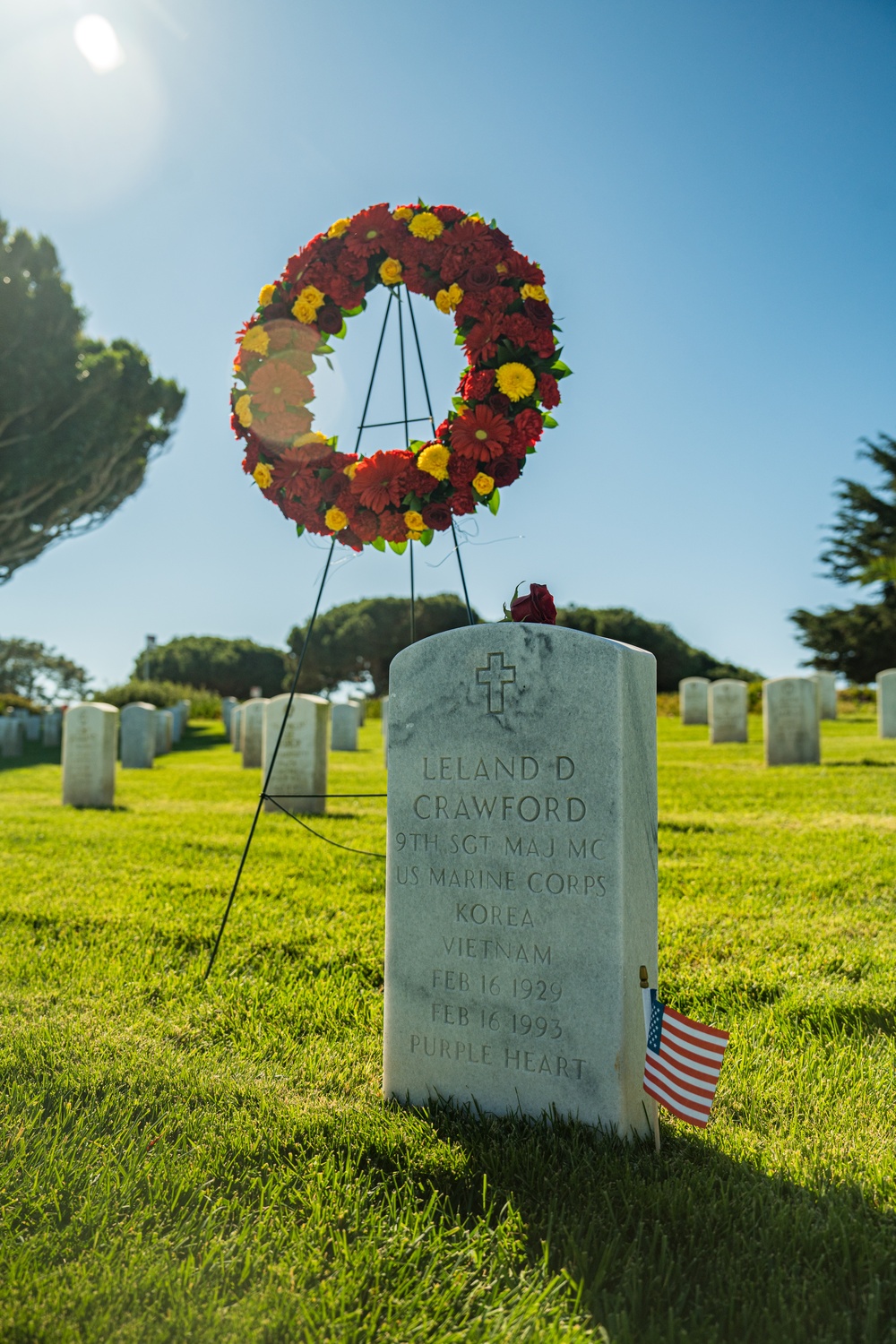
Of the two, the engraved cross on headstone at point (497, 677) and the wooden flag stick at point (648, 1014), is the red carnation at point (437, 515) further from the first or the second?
the wooden flag stick at point (648, 1014)

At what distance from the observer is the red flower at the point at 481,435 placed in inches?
140

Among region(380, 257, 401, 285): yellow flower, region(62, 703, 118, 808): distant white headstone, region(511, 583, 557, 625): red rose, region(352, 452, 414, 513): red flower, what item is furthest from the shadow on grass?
region(62, 703, 118, 808): distant white headstone

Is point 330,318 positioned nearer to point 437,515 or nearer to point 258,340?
point 258,340

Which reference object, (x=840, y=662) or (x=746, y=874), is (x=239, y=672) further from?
(x=746, y=874)

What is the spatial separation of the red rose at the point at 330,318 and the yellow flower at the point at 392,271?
28 cm

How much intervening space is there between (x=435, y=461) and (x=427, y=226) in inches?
45.8

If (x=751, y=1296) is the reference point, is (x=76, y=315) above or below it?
above

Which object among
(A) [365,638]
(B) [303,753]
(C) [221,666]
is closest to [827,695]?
(B) [303,753]

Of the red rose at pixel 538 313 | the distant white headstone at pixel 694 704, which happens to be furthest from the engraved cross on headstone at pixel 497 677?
the distant white headstone at pixel 694 704

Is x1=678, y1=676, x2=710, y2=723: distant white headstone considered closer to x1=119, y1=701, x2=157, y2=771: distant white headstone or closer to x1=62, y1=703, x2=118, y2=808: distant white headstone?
x1=119, y1=701, x2=157, y2=771: distant white headstone

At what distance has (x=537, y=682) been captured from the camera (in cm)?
261

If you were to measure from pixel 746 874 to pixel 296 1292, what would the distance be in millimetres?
4411

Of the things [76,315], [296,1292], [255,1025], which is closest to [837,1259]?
[296,1292]

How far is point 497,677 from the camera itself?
2.69 m
